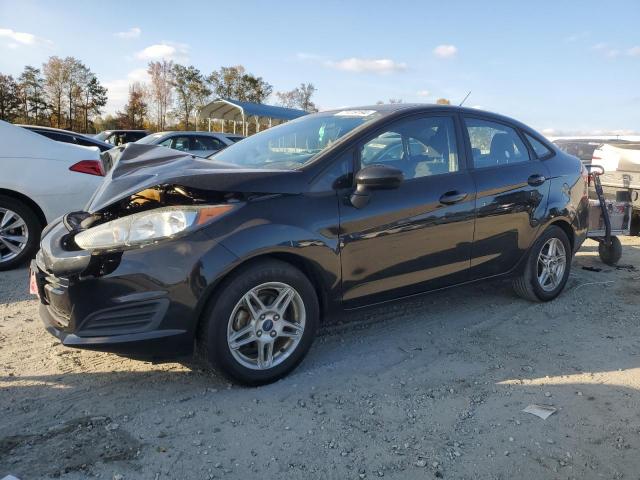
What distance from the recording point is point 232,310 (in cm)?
279

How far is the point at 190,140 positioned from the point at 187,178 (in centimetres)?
1227

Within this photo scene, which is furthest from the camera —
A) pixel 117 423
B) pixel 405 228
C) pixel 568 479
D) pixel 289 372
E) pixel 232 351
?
pixel 405 228

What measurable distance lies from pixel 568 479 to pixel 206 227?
2.06 m

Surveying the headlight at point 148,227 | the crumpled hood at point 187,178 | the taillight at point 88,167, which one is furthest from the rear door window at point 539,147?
the taillight at point 88,167

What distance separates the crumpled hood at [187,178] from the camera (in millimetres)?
2838

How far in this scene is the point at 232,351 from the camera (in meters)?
2.84

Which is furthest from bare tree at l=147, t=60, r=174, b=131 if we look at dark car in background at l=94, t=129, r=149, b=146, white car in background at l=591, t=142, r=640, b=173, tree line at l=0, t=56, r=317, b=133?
white car in background at l=591, t=142, r=640, b=173

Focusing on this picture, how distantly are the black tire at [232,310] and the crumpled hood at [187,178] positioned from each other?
1.45ft

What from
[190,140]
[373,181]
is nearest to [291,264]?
[373,181]

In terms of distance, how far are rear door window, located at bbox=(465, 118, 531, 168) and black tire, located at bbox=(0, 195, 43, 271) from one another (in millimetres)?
4293

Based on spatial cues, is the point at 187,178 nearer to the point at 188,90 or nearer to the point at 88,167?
the point at 88,167

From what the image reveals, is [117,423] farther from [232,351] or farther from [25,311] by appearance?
[25,311]

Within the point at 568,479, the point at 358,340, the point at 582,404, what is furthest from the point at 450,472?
the point at 358,340

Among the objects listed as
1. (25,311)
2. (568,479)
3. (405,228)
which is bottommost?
(568,479)
